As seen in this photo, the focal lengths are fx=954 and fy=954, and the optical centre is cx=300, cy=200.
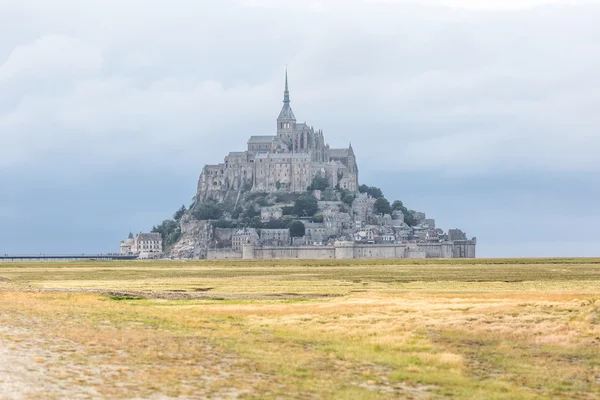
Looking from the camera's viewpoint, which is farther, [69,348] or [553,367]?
[69,348]

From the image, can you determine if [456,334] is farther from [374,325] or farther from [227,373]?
[227,373]

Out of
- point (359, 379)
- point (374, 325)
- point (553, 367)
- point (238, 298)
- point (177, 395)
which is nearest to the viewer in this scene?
point (177, 395)

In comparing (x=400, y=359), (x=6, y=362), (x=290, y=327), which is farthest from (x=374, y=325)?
(x=6, y=362)

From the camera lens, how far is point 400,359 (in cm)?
2719

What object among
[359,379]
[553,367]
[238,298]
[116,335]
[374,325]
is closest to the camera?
[359,379]

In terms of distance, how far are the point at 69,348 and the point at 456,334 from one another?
13.3m

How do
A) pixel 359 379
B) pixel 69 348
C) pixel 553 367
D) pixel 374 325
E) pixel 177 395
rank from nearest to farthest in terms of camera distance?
pixel 177 395 → pixel 359 379 → pixel 553 367 → pixel 69 348 → pixel 374 325

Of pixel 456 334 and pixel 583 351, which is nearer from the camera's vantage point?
pixel 583 351

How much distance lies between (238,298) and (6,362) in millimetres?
30035

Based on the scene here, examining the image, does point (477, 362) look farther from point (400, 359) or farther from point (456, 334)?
point (456, 334)

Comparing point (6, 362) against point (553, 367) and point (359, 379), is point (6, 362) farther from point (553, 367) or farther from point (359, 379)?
point (553, 367)

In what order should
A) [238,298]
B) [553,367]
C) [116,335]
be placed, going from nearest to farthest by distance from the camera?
[553,367] < [116,335] < [238,298]

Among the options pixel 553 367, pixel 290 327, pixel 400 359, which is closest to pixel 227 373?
pixel 400 359

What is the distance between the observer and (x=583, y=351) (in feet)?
95.8
